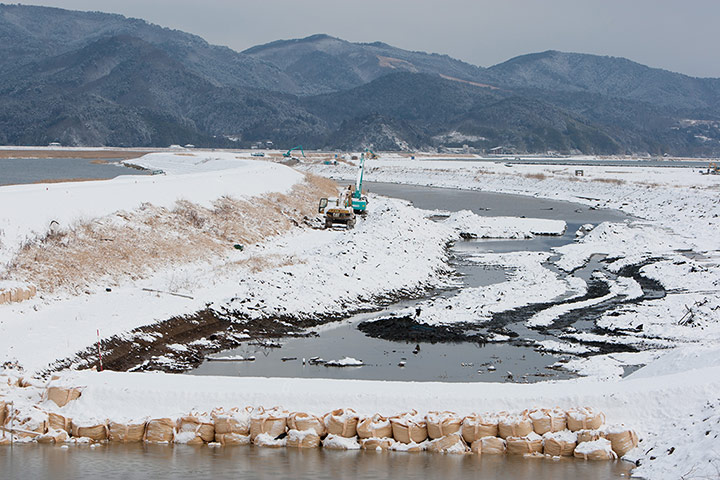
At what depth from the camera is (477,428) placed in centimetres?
1459

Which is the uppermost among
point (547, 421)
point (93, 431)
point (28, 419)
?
point (547, 421)

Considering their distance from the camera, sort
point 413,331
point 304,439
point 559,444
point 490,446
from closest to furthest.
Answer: point 559,444, point 490,446, point 304,439, point 413,331

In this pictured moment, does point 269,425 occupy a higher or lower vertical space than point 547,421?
lower

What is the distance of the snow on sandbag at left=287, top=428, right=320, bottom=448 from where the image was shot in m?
14.9

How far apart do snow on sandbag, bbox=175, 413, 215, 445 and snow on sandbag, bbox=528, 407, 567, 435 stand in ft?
18.8

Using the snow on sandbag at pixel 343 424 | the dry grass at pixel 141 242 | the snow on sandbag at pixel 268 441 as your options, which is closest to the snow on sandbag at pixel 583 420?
the snow on sandbag at pixel 343 424

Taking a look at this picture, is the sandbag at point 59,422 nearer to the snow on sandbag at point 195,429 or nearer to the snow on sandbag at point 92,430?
the snow on sandbag at point 92,430

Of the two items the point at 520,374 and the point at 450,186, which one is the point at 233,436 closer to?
the point at 520,374

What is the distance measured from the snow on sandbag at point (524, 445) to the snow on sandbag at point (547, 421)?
18 cm

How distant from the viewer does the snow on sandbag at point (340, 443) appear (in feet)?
48.2

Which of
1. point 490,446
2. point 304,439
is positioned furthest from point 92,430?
point 490,446

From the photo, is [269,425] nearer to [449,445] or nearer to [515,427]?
[449,445]

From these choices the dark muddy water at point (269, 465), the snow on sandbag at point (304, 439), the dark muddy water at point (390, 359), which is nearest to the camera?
the dark muddy water at point (269, 465)

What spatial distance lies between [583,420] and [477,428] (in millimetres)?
1840
